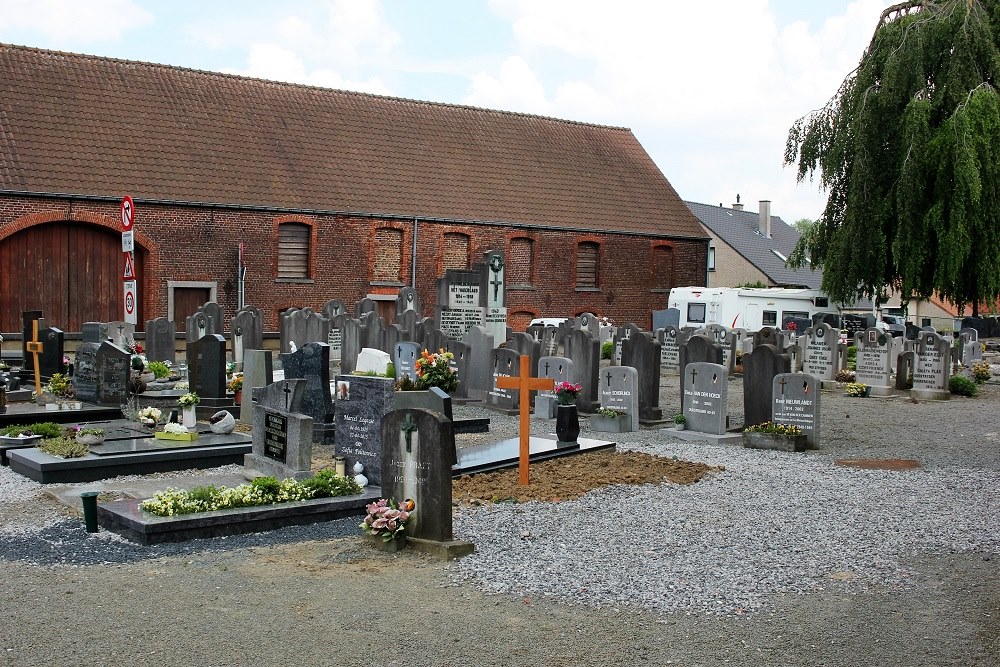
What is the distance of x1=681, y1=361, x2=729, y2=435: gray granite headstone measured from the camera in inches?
536

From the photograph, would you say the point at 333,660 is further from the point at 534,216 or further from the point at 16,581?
the point at 534,216

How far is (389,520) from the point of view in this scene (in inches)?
296

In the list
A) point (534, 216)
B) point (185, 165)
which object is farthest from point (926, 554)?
point (534, 216)

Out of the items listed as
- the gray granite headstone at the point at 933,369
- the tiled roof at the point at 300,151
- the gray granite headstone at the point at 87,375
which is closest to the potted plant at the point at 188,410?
the gray granite headstone at the point at 87,375

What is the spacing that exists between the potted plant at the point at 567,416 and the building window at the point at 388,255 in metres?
20.4

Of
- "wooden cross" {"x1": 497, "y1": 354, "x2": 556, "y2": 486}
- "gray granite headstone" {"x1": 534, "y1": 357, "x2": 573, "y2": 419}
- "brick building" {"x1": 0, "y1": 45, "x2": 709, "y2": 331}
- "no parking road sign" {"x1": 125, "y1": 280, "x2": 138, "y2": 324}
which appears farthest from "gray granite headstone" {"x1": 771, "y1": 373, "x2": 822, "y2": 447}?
"brick building" {"x1": 0, "y1": 45, "x2": 709, "y2": 331}

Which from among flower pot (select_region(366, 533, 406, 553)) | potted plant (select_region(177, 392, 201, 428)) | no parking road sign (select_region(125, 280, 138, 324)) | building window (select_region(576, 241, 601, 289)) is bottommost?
flower pot (select_region(366, 533, 406, 553))

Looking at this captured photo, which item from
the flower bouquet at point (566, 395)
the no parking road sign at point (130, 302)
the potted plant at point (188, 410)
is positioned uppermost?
the no parking road sign at point (130, 302)

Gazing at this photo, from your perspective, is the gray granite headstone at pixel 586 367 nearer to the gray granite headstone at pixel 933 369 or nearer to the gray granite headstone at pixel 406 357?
the gray granite headstone at pixel 406 357

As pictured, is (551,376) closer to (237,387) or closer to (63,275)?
(237,387)

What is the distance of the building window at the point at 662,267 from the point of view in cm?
3828

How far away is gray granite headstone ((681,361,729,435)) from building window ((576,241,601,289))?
22.6 m

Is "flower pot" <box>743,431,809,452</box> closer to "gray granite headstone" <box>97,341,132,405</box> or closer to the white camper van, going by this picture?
"gray granite headstone" <box>97,341,132,405</box>

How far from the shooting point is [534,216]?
35.4 metres
